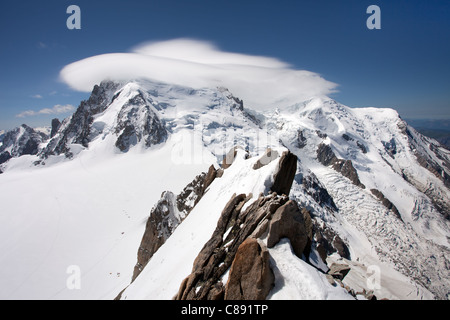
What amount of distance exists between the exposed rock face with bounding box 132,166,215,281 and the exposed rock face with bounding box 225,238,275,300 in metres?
21.6

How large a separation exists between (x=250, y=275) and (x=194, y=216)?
56.3 feet

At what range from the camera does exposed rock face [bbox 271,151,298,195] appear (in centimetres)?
1900

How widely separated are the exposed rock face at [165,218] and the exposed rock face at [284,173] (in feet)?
47.3

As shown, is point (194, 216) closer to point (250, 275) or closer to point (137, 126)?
point (250, 275)

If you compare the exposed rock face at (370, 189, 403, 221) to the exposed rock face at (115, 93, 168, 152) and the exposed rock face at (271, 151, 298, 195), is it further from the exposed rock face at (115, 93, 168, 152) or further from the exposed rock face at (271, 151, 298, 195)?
the exposed rock face at (271, 151, 298, 195)

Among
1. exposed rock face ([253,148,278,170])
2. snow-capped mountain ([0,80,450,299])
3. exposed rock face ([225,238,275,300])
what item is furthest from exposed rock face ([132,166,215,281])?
exposed rock face ([225,238,275,300])

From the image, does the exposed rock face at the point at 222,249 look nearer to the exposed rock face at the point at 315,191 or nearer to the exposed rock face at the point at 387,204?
the exposed rock face at the point at 315,191

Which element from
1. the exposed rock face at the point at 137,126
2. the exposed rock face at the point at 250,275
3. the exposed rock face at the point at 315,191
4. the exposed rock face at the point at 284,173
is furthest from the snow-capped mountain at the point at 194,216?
the exposed rock face at the point at 315,191

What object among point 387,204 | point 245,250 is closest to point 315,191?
point 387,204

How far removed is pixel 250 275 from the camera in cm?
1095

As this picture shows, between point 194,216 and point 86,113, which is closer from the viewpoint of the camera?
point 194,216
